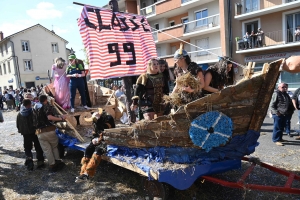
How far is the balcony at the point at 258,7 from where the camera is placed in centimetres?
1569

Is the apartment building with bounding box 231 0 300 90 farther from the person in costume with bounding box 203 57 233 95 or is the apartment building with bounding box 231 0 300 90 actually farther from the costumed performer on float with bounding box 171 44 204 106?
the costumed performer on float with bounding box 171 44 204 106

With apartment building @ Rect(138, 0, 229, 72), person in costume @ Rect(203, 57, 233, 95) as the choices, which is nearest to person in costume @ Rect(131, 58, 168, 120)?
person in costume @ Rect(203, 57, 233, 95)

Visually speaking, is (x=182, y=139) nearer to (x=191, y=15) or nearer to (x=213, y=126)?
(x=213, y=126)

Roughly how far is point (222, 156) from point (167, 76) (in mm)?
1959

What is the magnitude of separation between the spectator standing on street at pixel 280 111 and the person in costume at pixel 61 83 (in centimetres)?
551

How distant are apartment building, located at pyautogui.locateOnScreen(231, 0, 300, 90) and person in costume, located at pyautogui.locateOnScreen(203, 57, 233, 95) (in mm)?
14184

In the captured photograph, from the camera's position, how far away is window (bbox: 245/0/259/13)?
1736 cm

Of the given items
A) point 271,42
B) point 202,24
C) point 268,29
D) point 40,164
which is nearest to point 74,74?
point 40,164

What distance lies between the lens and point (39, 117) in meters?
5.23

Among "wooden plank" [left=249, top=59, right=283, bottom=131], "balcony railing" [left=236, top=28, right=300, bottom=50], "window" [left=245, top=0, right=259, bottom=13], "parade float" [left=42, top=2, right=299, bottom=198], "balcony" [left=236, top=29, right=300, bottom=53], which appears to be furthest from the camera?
"window" [left=245, top=0, right=259, bottom=13]

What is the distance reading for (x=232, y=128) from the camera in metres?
3.07

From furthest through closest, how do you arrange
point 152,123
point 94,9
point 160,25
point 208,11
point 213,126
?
point 160,25 → point 208,11 → point 94,9 → point 152,123 → point 213,126

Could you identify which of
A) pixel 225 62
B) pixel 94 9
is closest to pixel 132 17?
pixel 94 9

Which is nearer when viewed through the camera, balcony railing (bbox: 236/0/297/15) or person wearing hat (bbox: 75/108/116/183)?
person wearing hat (bbox: 75/108/116/183)
